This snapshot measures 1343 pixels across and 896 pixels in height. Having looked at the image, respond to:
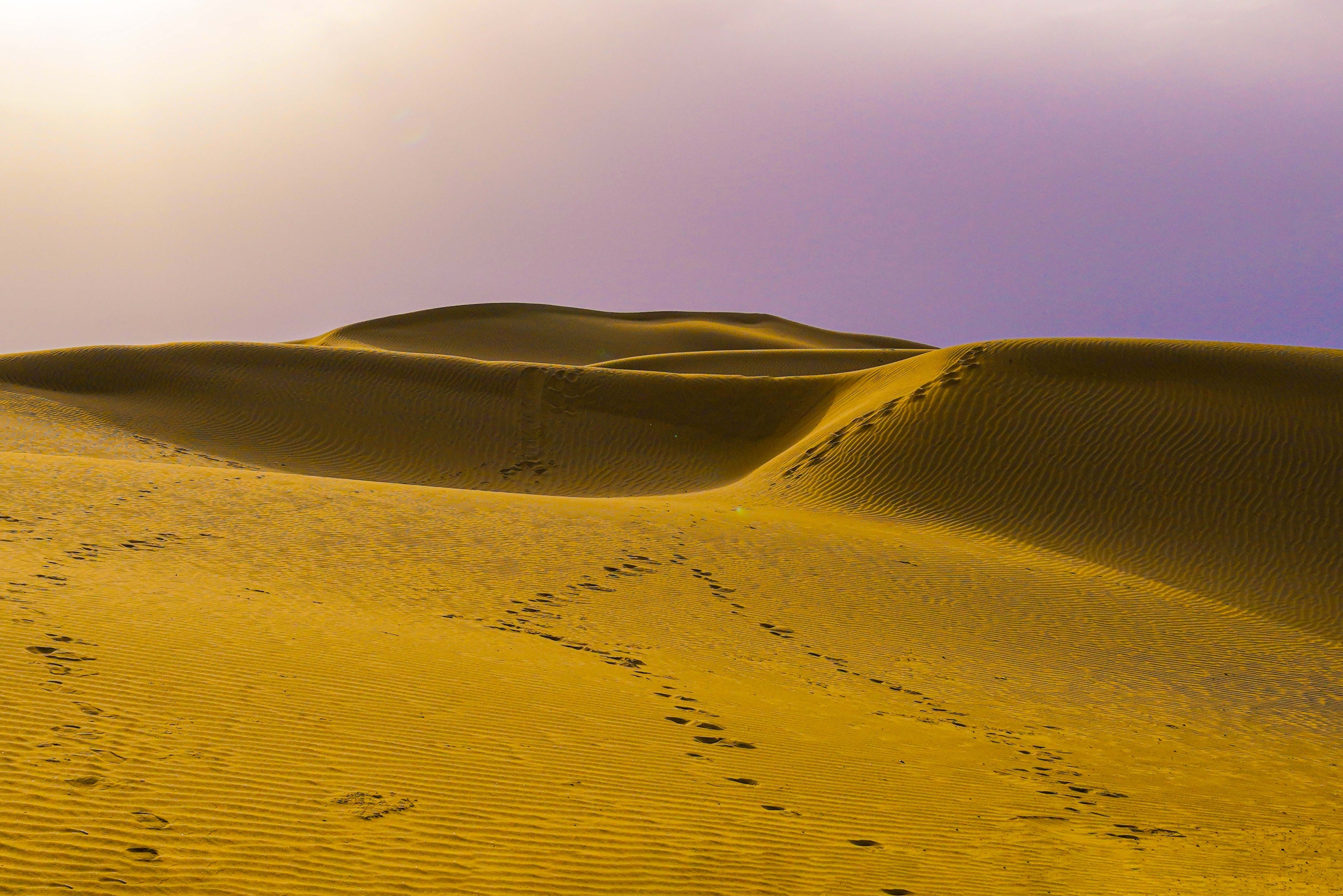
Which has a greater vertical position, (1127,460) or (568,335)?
(568,335)

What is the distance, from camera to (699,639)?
969 cm

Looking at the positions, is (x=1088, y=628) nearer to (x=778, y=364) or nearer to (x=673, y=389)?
(x=673, y=389)

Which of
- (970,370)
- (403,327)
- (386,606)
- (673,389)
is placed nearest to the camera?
(386,606)

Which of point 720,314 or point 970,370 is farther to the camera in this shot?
point 720,314

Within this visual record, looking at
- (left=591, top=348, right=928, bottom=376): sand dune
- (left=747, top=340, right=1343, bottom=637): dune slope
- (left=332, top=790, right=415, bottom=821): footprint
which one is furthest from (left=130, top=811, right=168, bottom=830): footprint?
(left=591, top=348, right=928, bottom=376): sand dune

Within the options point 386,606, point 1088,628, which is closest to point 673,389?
point 1088,628

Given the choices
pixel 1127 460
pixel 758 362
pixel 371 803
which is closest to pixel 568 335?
pixel 758 362

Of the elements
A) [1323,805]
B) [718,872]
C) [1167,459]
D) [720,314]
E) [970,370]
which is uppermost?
[720,314]

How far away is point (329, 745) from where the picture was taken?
5.00 m

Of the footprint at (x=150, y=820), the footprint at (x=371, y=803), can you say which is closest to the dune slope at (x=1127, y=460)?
the footprint at (x=371, y=803)

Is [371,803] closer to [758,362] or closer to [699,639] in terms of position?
[699,639]

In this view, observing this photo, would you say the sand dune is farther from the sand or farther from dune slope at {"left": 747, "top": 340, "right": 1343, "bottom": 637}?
dune slope at {"left": 747, "top": 340, "right": 1343, "bottom": 637}

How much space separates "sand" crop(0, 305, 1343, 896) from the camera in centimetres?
437

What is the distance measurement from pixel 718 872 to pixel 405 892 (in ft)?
4.38
